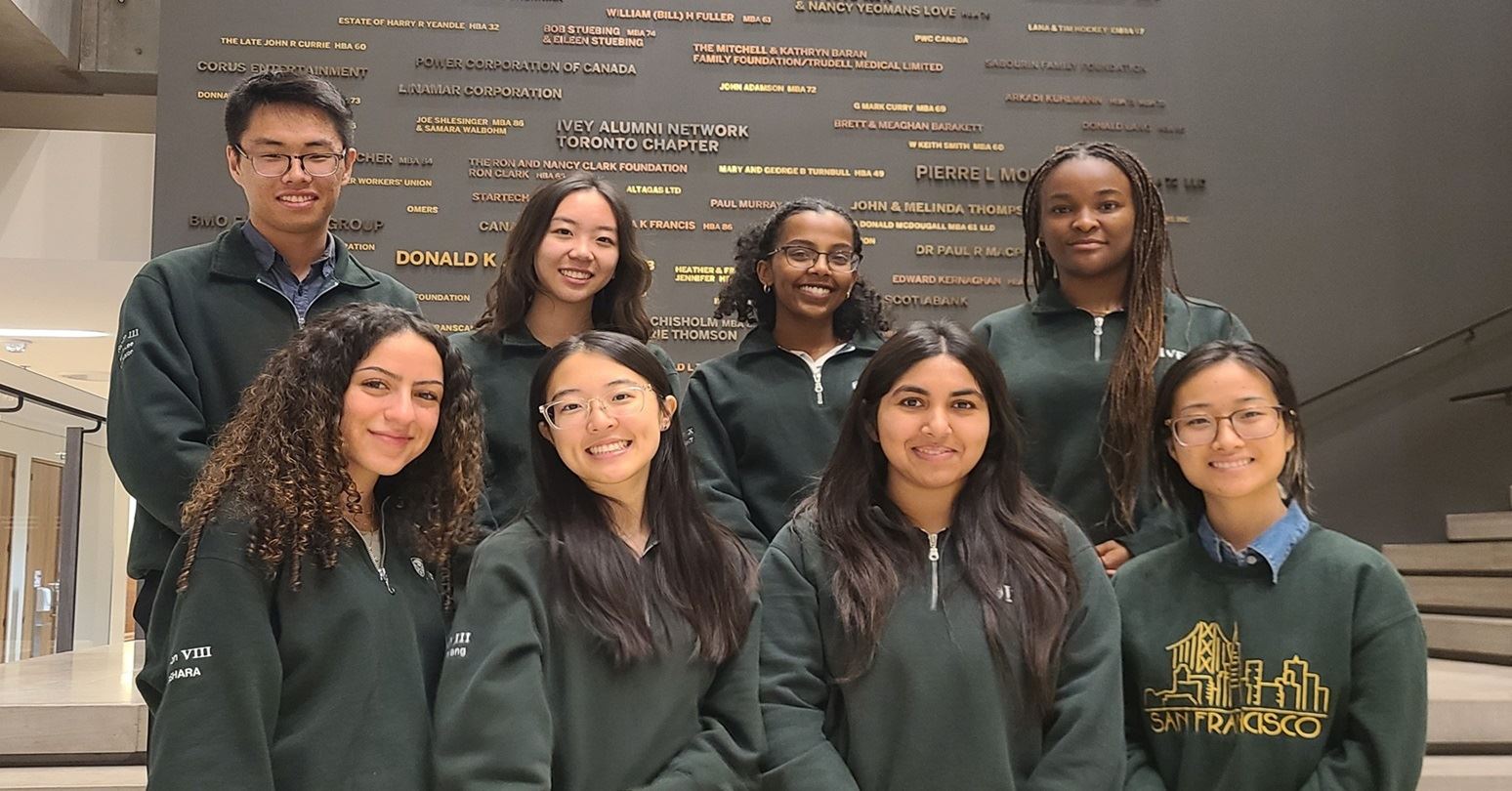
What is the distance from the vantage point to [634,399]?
2.34 meters

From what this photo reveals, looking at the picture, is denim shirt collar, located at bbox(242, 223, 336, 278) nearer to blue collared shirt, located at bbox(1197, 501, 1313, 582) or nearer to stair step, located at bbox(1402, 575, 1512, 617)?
blue collared shirt, located at bbox(1197, 501, 1313, 582)

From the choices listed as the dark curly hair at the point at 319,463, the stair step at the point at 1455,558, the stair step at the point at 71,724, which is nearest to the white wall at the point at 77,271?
the stair step at the point at 71,724

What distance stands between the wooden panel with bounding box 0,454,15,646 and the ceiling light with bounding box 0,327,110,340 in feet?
6.21

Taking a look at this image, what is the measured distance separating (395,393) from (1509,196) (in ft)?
18.6

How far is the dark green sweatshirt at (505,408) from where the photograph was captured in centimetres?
285

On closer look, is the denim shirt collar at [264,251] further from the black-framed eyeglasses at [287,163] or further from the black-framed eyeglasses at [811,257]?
the black-framed eyeglasses at [811,257]

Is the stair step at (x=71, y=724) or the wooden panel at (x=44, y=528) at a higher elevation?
the wooden panel at (x=44, y=528)

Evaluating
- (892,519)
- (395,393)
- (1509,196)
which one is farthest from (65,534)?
(1509,196)

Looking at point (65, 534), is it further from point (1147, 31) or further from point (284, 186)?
point (1147, 31)

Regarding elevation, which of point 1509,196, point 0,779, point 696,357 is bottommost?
point 0,779

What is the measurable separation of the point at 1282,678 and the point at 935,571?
2.22ft

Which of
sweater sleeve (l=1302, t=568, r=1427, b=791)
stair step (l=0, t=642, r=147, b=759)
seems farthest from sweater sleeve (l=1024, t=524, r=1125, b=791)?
stair step (l=0, t=642, r=147, b=759)

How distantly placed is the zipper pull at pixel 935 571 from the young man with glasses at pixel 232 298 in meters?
1.45

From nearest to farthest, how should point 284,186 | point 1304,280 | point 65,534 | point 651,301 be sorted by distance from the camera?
point 284,186 → point 651,301 → point 1304,280 → point 65,534
